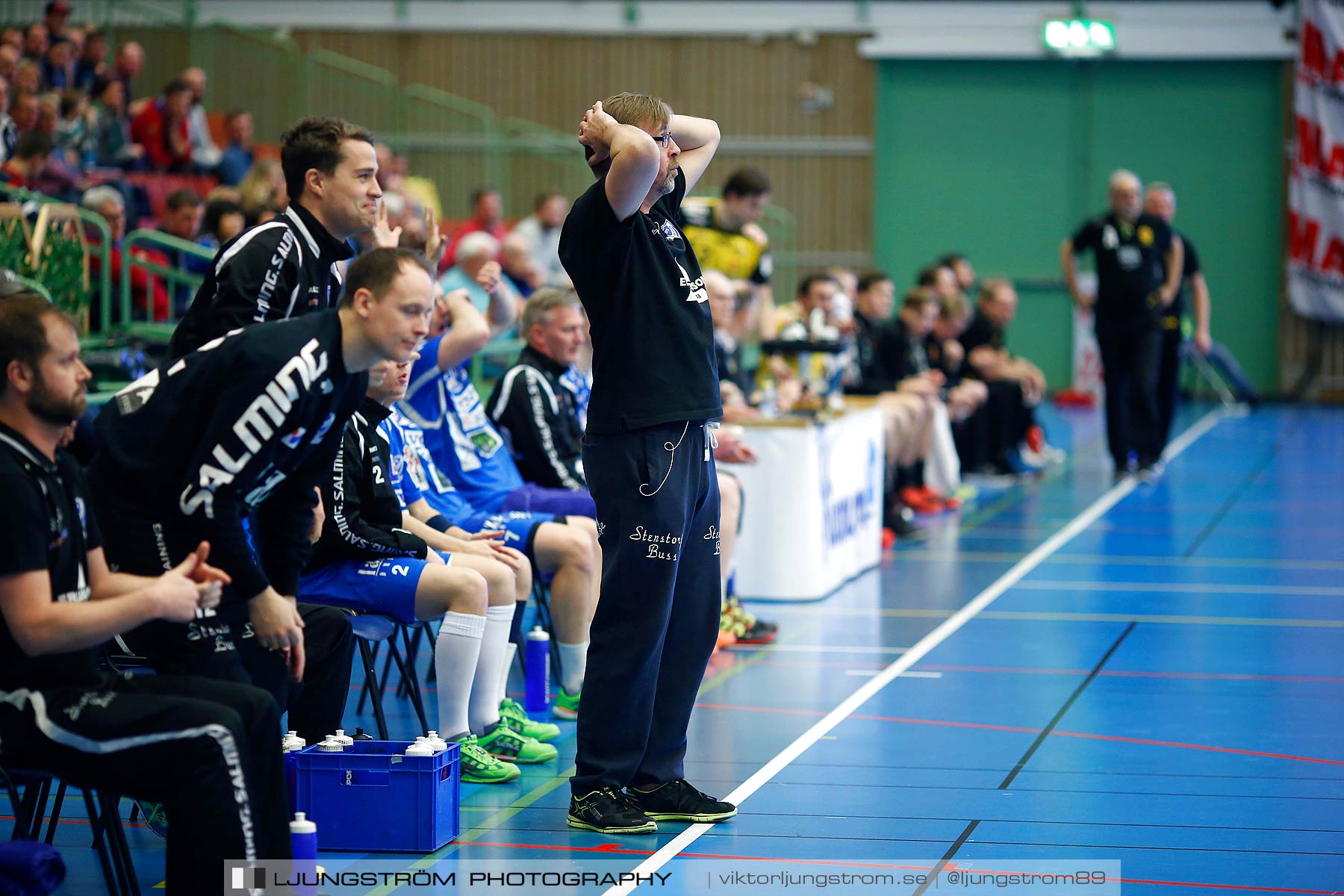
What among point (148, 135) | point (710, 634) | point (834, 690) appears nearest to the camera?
point (710, 634)

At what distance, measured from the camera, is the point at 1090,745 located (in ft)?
16.8

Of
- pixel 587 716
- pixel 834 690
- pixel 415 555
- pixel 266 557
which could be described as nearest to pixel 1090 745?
pixel 834 690

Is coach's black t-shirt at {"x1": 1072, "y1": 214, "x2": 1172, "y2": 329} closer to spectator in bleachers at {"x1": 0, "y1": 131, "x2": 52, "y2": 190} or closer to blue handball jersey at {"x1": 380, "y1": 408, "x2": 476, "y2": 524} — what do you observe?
spectator in bleachers at {"x1": 0, "y1": 131, "x2": 52, "y2": 190}

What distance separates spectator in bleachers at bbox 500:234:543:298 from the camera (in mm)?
10594

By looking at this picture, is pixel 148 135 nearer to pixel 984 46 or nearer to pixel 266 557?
pixel 266 557

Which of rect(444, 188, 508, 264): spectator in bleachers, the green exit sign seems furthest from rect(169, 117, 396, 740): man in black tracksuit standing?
the green exit sign

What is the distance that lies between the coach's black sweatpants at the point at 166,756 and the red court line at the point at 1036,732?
272 cm

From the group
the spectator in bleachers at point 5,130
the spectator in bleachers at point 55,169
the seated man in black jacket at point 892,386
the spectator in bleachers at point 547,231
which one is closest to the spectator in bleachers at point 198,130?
the spectator in bleachers at point 55,169

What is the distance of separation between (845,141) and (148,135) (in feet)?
36.0

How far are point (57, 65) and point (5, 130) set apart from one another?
2021 millimetres

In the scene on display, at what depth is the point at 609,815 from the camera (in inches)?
164

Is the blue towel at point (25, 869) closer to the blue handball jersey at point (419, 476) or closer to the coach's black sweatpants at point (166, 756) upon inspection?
the coach's black sweatpants at point (166, 756)

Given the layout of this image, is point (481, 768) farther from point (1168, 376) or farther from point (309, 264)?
point (1168, 376)

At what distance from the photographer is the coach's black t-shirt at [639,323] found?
4152 millimetres
